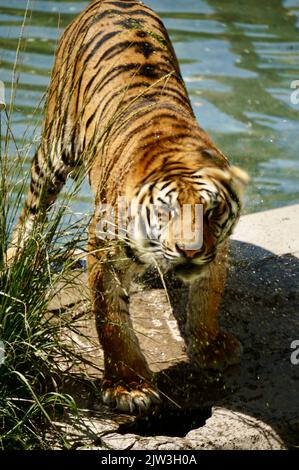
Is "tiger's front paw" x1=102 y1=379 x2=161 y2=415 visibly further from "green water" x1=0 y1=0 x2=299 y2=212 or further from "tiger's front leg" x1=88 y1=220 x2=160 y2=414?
"green water" x1=0 y1=0 x2=299 y2=212

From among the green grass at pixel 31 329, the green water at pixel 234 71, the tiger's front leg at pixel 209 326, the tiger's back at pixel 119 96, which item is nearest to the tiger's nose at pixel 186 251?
the green grass at pixel 31 329

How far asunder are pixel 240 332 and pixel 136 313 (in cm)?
48

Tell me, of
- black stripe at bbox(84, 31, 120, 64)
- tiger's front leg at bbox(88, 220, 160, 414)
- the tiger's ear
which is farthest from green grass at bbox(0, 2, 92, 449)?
black stripe at bbox(84, 31, 120, 64)

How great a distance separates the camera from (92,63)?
15.3 feet

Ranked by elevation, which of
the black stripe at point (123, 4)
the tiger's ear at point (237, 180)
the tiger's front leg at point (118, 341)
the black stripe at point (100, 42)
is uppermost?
the black stripe at point (123, 4)

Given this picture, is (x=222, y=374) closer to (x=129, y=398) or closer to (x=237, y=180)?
(x=129, y=398)

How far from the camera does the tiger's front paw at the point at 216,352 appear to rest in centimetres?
418

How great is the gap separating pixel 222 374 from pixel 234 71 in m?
4.74

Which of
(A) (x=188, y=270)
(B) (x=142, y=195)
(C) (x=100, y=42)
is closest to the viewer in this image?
(A) (x=188, y=270)

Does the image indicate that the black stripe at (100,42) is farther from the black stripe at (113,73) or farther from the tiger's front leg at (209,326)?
the tiger's front leg at (209,326)

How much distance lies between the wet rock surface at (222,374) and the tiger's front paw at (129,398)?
0.04 metres

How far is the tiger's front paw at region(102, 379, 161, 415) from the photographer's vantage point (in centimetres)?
380

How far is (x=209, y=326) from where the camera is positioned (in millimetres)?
4230

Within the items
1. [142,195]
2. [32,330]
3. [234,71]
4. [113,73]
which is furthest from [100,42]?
[234,71]
